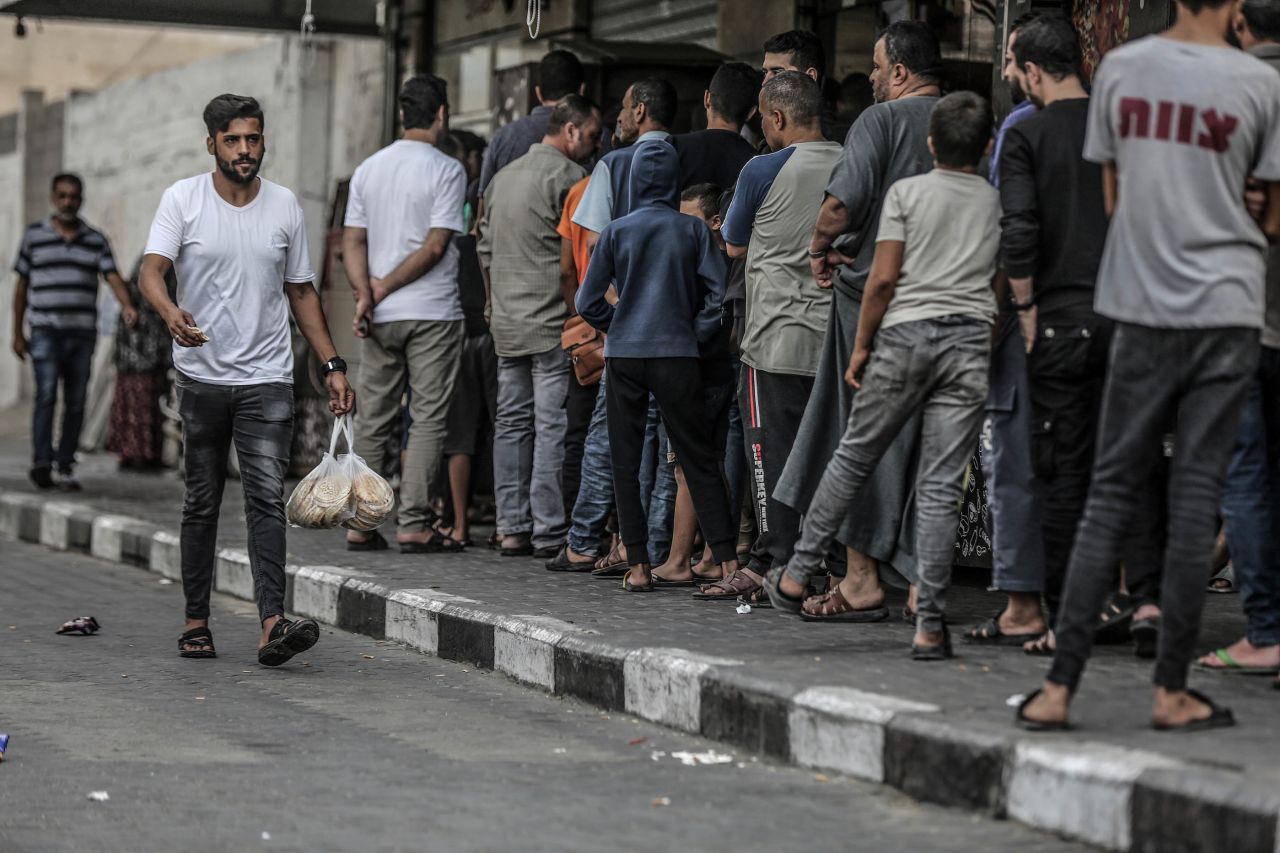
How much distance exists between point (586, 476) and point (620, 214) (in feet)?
3.58

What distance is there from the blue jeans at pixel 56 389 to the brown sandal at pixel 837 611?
298 inches

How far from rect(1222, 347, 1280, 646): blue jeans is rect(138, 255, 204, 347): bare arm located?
3341mm

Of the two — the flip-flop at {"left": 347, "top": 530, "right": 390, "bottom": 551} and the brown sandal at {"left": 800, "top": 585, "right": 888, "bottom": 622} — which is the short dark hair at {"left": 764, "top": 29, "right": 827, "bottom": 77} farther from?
the flip-flop at {"left": 347, "top": 530, "right": 390, "bottom": 551}

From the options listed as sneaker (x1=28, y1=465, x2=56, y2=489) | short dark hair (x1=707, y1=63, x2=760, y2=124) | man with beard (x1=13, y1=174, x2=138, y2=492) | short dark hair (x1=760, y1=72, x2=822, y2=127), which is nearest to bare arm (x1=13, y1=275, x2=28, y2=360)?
man with beard (x1=13, y1=174, x2=138, y2=492)

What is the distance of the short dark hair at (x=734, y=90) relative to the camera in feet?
25.9

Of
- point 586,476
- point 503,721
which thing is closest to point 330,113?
point 586,476

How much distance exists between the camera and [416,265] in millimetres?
8953

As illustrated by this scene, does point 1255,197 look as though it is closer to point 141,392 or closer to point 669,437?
point 669,437

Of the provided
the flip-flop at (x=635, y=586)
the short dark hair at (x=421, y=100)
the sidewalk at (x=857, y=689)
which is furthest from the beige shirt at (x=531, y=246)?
the flip-flop at (x=635, y=586)

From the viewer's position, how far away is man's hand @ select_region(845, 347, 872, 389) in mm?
6121

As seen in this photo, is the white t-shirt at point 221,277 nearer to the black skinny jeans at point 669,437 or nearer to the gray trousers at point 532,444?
the black skinny jeans at point 669,437

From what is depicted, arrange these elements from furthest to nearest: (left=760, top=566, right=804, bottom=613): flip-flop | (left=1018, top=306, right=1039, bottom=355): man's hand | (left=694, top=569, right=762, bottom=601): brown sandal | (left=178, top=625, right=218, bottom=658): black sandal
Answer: (left=694, top=569, right=762, bottom=601): brown sandal, (left=178, top=625, right=218, bottom=658): black sandal, (left=760, top=566, right=804, bottom=613): flip-flop, (left=1018, top=306, right=1039, bottom=355): man's hand

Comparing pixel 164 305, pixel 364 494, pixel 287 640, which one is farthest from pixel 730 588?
pixel 164 305

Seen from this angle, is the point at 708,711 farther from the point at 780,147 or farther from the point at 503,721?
the point at 780,147
